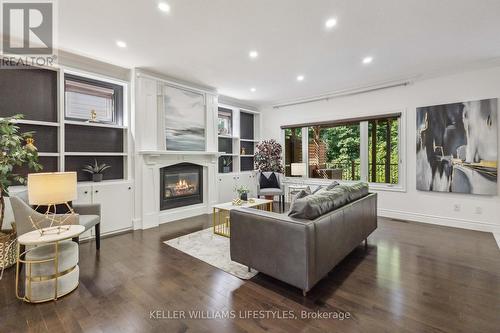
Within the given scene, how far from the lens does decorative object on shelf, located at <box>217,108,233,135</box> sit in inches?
251

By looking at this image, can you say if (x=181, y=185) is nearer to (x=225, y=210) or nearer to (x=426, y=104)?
(x=225, y=210)

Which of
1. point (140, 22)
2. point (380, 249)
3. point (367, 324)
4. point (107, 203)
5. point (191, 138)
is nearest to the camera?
point (367, 324)

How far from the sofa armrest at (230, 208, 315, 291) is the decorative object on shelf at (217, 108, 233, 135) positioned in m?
4.05

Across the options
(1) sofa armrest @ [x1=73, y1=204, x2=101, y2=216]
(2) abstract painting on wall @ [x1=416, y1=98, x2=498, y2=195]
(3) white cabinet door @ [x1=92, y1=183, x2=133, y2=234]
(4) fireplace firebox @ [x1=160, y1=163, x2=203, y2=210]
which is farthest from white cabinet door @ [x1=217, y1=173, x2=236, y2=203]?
(2) abstract painting on wall @ [x1=416, y1=98, x2=498, y2=195]

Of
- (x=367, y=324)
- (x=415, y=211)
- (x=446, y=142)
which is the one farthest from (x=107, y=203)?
(x=446, y=142)

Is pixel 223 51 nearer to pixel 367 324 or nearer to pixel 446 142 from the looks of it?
pixel 367 324

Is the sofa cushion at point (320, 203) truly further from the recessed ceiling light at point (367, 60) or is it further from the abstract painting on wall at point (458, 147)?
the abstract painting on wall at point (458, 147)

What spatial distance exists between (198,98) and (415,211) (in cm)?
511

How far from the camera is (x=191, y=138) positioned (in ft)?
17.0

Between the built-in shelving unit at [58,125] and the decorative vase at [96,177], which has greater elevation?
the built-in shelving unit at [58,125]

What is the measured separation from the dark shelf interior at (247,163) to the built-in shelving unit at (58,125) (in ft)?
10.9

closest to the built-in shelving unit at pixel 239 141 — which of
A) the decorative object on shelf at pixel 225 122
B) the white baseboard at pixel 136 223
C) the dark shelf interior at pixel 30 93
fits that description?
the decorative object on shelf at pixel 225 122

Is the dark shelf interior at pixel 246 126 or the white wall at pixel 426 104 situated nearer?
the white wall at pixel 426 104

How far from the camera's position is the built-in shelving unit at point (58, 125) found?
11.4ft
